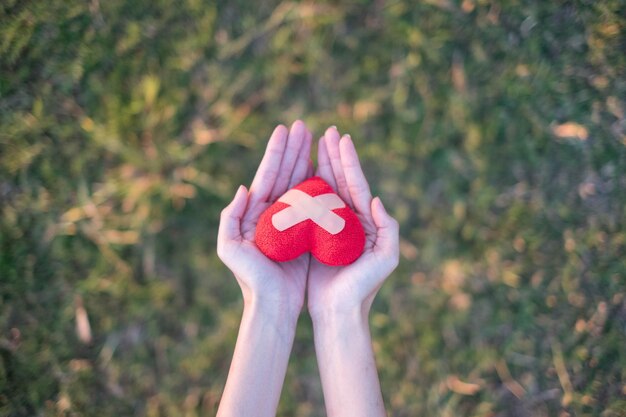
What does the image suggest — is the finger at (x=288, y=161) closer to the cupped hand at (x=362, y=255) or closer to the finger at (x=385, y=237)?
the cupped hand at (x=362, y=255)

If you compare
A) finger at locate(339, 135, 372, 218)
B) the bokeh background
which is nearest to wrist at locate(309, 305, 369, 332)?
finger at locate(339, 135, 372, 218)

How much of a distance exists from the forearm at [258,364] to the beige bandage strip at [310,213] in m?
0.25

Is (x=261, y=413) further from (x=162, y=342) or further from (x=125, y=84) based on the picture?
(x=125, y=84)

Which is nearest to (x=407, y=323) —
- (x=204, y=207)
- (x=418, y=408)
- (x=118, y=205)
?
(x=418, y=408)

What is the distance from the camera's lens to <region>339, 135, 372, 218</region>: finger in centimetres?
142

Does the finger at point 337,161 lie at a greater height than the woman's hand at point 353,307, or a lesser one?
greater

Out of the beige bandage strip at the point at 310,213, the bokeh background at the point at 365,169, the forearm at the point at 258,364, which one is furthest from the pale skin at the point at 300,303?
the bokeh background at the point at 365,169

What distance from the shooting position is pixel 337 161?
149 cm

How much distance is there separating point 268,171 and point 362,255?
0.36 m

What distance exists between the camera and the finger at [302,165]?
153cm

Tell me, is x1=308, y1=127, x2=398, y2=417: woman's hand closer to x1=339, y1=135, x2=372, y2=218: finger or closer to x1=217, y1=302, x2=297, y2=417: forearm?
x1=339, y1=135, x2=372, y2=218: finger

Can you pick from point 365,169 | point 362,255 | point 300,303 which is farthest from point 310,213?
point 365,169

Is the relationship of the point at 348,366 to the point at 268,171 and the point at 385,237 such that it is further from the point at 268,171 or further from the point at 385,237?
the point at 268,171

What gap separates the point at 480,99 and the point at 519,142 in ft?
0.71
